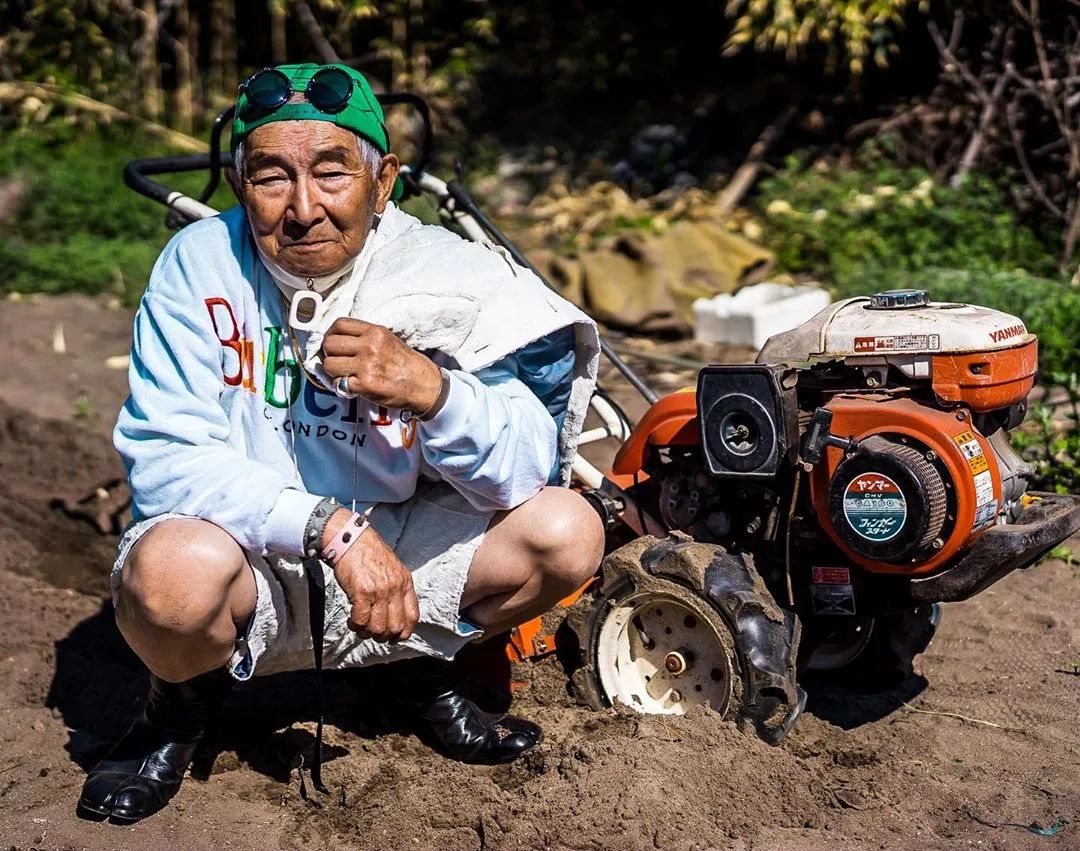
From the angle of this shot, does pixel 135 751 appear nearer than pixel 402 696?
Yes

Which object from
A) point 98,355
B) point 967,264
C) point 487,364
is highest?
point 487,364

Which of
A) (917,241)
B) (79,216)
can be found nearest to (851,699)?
(917,241)

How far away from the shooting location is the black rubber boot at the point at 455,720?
3297mm

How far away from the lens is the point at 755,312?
7.22 metres

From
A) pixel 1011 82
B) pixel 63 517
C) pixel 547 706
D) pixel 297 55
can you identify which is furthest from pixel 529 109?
pixel 547 706

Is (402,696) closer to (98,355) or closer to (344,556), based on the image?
(344,556)

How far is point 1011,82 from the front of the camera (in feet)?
29.5

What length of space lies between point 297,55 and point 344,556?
11.2 m

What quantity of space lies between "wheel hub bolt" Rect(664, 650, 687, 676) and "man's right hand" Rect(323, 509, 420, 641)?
2.37 feet

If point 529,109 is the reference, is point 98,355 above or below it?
below

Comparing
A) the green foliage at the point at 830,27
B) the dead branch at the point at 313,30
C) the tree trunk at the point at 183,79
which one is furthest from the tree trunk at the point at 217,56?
the green foliage at the point at 830,27

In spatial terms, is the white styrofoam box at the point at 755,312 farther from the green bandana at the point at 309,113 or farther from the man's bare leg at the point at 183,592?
the man's bare leg at the point at 183,592

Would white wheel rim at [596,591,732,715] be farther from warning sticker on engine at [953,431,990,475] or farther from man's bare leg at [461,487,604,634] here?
warning sticker on engine at [953,431,990,475]

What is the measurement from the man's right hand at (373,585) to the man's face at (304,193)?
23.5 inches
